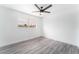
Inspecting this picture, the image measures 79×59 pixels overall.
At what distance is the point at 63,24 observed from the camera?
5.09 meters

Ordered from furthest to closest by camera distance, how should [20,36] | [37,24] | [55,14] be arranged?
1. [37,24]
2. [55,14]
3. [20,36]

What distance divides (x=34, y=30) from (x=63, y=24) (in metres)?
2.84

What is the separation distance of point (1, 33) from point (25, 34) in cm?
204

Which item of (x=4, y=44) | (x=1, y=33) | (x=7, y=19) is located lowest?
(x=4, y=44)

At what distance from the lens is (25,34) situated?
573 centimetres

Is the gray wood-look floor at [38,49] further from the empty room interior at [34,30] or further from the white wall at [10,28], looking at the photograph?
the white wall at [10,28]

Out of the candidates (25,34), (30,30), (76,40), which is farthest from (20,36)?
(76,40)

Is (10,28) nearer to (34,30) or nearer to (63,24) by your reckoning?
(34,30)

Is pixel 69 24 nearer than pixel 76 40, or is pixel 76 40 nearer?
pixel 76 40

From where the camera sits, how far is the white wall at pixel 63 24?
4332 millimetres

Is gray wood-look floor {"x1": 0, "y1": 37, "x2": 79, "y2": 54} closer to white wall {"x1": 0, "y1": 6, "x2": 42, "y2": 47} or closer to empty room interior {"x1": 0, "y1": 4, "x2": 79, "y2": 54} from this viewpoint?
empty room interior {"x1": 0, "y1": 4, "x2": 79, "y2": 54}

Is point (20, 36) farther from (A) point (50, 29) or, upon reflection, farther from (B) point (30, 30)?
(A) point (50, 29)

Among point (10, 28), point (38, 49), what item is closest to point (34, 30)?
point (10, 28)
